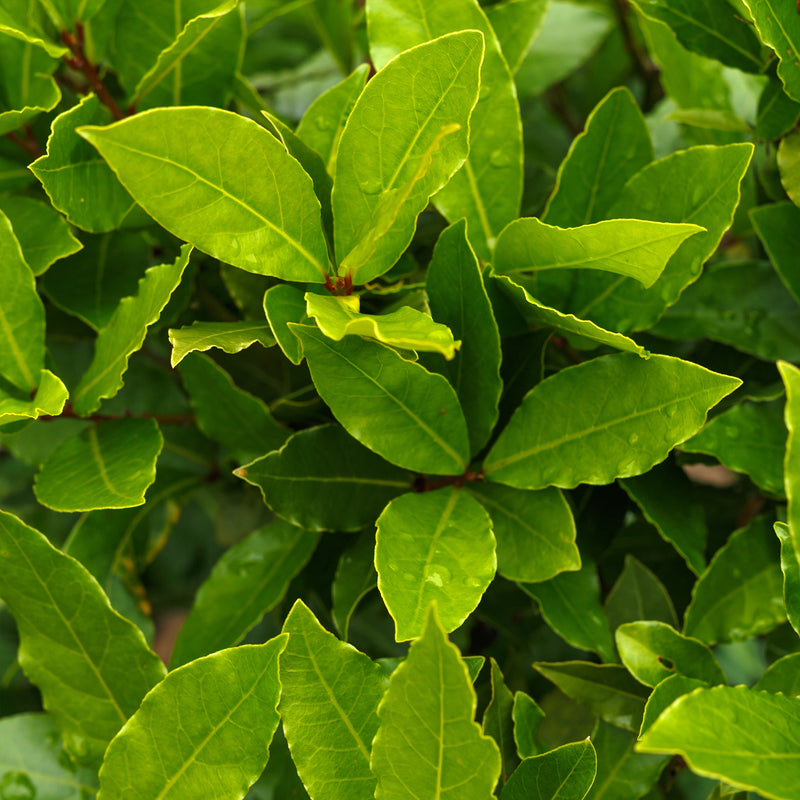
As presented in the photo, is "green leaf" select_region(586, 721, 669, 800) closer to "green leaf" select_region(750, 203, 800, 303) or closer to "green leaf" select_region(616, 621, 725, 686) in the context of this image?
"green leaf" select_region(616, 621, 725, 686)

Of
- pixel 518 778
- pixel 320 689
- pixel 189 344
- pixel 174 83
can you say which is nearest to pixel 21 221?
pixel 174 83

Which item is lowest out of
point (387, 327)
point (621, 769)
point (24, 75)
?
point (621, 769)

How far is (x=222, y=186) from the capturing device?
0.57 meters

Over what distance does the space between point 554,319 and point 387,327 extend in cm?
14

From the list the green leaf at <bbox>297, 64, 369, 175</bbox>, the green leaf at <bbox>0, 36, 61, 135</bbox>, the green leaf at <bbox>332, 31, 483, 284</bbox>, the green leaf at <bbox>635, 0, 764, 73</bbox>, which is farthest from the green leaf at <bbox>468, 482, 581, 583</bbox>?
the green leaf at <bbox>0, 36, 61, 135</bbox>

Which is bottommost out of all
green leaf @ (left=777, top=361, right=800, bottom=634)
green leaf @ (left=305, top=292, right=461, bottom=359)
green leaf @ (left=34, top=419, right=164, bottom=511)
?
green leaf @ (left=777, top=361, right=800, bottom=634)

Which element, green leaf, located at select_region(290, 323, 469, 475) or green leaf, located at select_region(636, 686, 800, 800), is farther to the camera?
green leaf, located at select_region(290, 323, 469, 475)

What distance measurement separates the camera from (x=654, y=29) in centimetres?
91

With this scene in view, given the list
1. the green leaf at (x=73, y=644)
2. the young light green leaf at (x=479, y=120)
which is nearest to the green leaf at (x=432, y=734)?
the green leaf at (x=73, y=644)

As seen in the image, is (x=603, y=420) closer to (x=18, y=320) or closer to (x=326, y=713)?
(x=326, y=713)

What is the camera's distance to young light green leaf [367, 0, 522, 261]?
0.70 meters

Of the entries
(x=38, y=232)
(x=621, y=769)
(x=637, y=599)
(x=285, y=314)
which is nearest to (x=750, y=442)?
(x=637, y=599)

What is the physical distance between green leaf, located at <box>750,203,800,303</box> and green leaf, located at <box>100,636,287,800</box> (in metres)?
0.54

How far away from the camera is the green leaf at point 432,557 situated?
557 mm
